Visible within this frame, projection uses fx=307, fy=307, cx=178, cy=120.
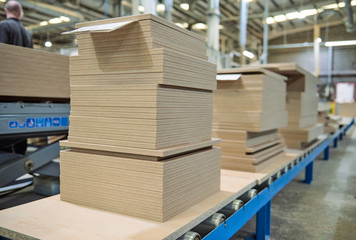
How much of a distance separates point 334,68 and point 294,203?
64.3 feet

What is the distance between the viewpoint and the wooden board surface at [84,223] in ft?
4.83

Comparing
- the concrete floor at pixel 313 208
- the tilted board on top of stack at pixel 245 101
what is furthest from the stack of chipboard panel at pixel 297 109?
the tilted board on top of stack at pixel 245 101

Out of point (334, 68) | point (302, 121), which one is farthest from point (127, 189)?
point (334, 68)

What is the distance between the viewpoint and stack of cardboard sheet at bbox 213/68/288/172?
9.86 feet

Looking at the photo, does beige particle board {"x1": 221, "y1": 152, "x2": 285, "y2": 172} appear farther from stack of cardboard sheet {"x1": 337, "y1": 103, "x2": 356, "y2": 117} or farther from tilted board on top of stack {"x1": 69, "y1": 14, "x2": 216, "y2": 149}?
stack of cardboard sheet {"x1": 337, "y1": 103, "x2": 356, "y2": 117}

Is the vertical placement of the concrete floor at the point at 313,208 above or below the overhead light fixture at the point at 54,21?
below

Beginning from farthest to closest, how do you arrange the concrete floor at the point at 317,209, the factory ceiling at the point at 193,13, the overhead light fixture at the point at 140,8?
the factory ceiling at the point at 193,13, the overhead light fixture at the point at 140,8, the concrete floor at the point at 317,209

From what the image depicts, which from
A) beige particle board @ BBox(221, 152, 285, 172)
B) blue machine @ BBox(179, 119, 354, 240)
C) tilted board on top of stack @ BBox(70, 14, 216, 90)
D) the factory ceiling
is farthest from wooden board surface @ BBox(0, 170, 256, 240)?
the factory ceiling

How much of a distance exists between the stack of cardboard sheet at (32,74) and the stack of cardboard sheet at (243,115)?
66.3 inches

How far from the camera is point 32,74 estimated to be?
3.01 m

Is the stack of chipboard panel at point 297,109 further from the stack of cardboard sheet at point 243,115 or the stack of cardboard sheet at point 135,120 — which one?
the stack of cardboard sheet at point 135,120

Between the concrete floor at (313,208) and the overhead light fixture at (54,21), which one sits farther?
the overhead light fixture at (54,21)

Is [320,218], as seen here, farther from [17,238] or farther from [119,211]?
[17,238]

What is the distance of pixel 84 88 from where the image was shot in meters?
1.87
